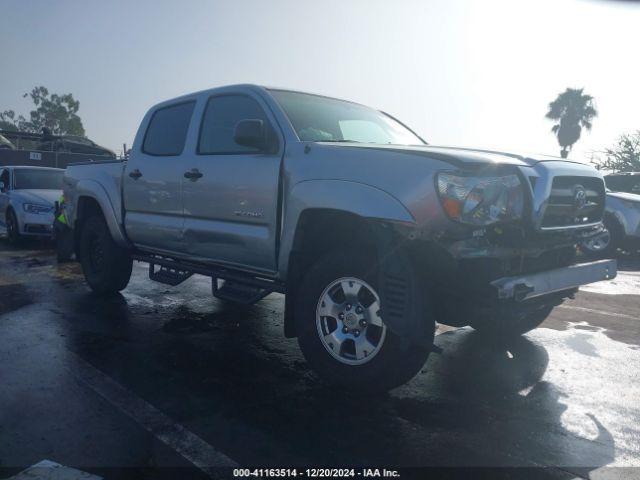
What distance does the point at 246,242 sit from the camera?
4203mm

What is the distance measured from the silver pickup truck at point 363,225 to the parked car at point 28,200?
6.91 meters

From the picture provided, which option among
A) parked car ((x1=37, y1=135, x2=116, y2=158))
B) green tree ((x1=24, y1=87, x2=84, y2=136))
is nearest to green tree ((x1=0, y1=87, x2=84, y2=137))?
green tree ((x1=24, y1=87, x2=84, y2=136))

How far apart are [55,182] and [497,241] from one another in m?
11.3

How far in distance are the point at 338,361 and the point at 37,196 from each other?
9.54 m

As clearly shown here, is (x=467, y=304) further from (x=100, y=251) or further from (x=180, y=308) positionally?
(x=100, y=251)

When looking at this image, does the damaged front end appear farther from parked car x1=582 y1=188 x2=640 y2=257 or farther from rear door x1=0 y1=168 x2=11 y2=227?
rear door x1=0 y1=168 x2=11 y2=227

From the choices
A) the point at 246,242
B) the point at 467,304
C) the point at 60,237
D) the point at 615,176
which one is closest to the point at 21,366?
the point at 246,242

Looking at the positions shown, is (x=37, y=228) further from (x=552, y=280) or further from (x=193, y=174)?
(x=552, y=280)

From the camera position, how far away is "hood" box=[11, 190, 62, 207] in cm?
1077

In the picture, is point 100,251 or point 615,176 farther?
point 615,176

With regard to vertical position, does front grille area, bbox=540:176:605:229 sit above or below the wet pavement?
above

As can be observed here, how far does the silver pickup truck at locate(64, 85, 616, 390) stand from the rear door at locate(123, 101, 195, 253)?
0.03 meters

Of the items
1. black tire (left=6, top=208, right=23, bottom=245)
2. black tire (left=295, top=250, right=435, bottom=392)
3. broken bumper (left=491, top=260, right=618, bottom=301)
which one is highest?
broken bumper (left=491, top=260, right=618, bottom=301)

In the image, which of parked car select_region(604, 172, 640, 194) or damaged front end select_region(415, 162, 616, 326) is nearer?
damaged front end select_region(415, 162, 616, 326)
